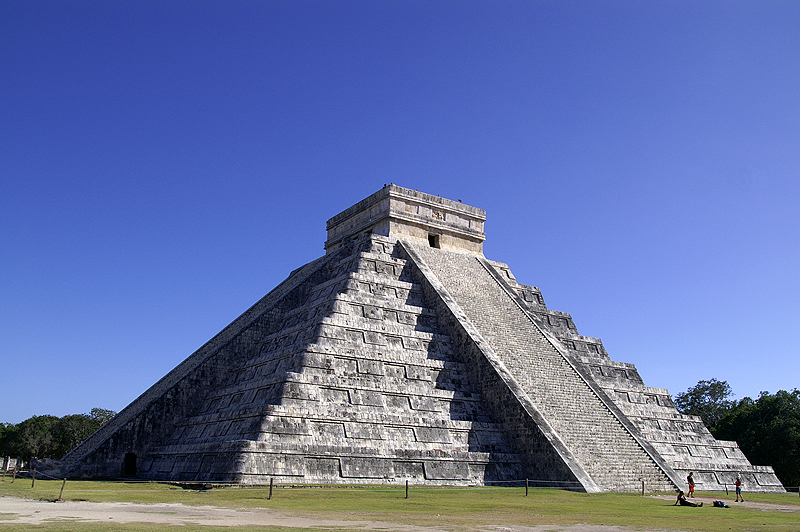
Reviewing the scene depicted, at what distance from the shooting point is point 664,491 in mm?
17359

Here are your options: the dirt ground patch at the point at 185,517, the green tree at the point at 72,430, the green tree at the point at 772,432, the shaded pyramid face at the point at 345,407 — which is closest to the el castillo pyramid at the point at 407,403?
the shaded pyramid face at the point at 345,407

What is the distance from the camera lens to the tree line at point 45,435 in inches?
1810

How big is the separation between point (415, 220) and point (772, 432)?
833 inches

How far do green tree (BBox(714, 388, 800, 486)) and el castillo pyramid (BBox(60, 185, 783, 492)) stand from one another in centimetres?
1046

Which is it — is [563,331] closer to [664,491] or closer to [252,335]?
[664,491]

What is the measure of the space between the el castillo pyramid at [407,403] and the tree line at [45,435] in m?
26.4

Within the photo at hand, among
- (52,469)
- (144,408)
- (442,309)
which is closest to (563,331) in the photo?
(442,309)

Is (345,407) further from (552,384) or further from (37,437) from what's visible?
(37,437)

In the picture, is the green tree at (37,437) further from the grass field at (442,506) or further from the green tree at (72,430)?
the grass field at (442,506)

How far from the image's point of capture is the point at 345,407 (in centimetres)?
1702

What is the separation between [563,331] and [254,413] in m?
13.2

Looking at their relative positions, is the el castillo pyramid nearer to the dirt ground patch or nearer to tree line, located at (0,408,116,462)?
the dirt ground patch

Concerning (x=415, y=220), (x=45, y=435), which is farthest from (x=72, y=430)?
(x=415, y=220)

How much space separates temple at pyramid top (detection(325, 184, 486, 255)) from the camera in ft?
87.0
